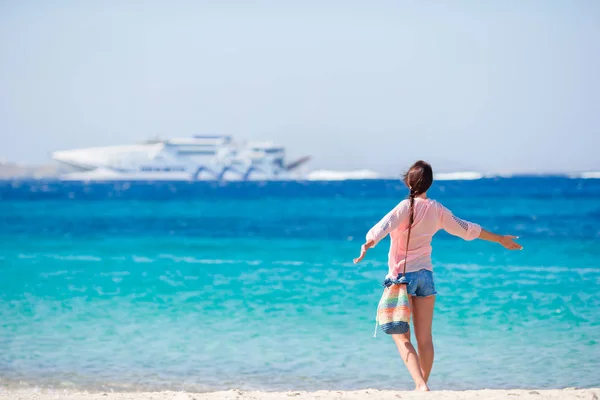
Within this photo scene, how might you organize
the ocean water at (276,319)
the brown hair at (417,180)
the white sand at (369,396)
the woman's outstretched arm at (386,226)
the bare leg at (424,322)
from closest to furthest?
the woman's outstretched arm at (386,226), the brown hair at (417,180), the bare leg at (424,322), the white sand at (369,396), the ocean water at (276,319)

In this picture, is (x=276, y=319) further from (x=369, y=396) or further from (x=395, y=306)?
(x=395, y=306)

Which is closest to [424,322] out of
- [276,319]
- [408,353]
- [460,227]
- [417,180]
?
[408,353]

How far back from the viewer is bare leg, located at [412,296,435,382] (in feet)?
13.2

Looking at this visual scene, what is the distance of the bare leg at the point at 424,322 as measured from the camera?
4.02 meters

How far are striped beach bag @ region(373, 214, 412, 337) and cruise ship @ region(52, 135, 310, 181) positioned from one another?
324ft

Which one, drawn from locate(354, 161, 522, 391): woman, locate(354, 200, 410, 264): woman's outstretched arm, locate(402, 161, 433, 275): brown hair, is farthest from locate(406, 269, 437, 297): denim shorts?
locate(354, 200, 410, 264): woman's outstretched arm

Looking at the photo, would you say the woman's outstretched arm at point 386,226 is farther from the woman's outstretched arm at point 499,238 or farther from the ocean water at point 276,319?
the ocean water at point 276,319

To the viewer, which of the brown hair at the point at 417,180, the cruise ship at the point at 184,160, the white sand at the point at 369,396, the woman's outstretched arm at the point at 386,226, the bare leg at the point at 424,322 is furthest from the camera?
the cruise ship at the point at 184,160

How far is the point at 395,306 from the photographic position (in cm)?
395

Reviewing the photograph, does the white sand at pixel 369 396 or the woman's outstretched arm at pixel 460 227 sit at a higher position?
the woman's outstretched arm at pixel 460 227

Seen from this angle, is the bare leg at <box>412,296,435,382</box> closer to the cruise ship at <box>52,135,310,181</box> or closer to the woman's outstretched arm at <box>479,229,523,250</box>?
the woman's outstretched arm at <box>479,229,523,250</box>

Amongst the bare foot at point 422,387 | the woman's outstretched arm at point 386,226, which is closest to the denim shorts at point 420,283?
the woman's outstretched arm at point 386,226

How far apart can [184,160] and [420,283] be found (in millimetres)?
103252

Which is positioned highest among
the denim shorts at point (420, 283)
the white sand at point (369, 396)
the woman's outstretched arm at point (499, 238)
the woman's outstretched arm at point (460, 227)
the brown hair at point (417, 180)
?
the brown hair at point (417, 180)
